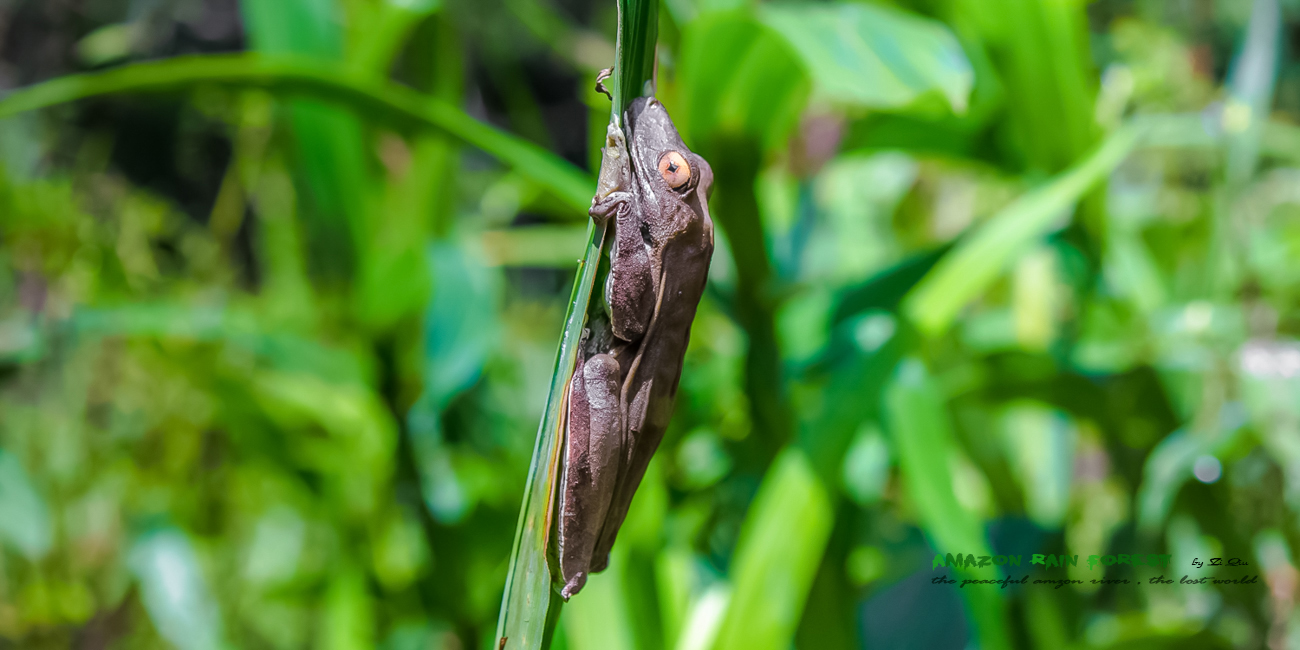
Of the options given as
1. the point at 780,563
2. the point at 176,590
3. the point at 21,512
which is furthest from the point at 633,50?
the point at 21,512

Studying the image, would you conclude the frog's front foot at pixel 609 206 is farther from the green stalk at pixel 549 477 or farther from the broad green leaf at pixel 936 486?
the broad green leaf at pixel 936 486

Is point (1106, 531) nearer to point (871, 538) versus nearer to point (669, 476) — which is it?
point (871, 538)

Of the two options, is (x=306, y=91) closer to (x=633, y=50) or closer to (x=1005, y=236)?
(x=633, y=50)

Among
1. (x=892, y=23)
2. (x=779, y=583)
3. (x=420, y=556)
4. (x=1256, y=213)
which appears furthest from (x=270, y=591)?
(x=1256, y=213)

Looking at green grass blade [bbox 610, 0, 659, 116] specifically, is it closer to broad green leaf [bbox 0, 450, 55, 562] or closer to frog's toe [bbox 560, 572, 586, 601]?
frog's toe [bbox 560, 572, 586, 601]

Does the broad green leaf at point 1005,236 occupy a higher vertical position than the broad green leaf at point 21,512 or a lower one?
lower

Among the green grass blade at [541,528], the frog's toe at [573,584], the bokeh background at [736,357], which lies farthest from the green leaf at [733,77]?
the frog's toe at [573,584]
